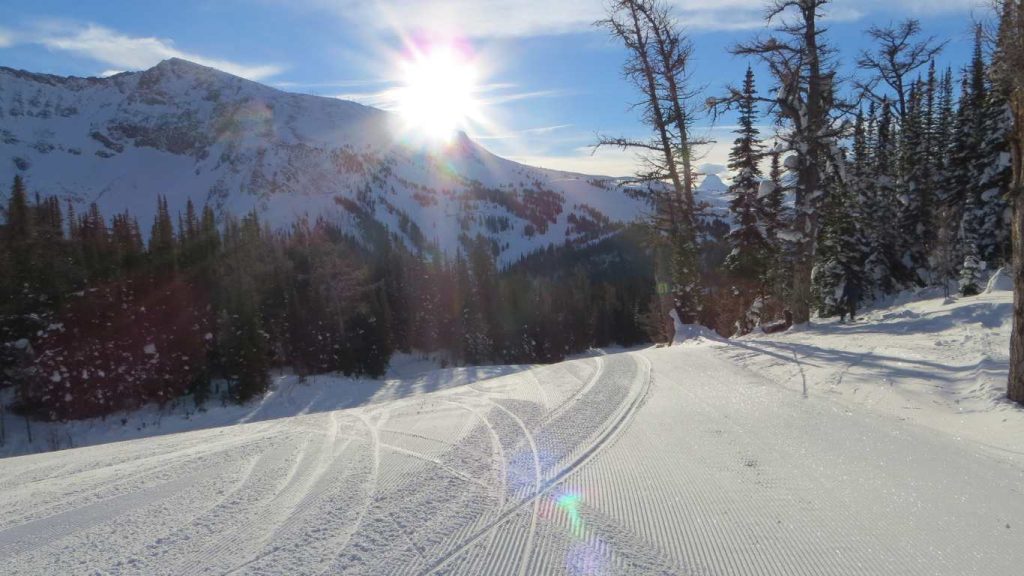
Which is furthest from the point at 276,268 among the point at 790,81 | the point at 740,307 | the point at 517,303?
the point at 790,81

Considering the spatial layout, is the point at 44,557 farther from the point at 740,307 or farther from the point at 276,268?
the point at 276,268

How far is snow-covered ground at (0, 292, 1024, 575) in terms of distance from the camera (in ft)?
12.6

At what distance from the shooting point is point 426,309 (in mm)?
61938

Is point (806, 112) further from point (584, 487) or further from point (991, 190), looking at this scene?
point (991, 190)

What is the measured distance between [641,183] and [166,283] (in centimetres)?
3269

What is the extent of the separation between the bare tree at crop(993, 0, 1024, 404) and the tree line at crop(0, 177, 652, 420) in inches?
838

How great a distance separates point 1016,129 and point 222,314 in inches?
1484

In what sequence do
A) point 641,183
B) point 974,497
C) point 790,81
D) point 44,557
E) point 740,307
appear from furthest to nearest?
1. point 740,307
2. point 641,183
3. point 790,81
4. point 974,497
5. point 44,557

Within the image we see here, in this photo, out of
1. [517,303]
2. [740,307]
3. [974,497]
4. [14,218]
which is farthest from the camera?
[517,303]

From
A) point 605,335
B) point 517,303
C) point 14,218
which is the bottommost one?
point 605,335

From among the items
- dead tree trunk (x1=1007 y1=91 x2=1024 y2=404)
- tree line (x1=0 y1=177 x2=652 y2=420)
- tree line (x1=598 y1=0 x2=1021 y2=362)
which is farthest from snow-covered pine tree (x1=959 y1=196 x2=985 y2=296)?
dead tree trunk (x1=1007 y1=91 x2=1024 y2=404)

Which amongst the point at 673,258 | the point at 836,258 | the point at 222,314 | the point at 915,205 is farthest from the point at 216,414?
the point at 915,205

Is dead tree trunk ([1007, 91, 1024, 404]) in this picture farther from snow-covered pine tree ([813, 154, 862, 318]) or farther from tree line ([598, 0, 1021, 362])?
snow-covered pine tree ([813, 154, 862, 318])

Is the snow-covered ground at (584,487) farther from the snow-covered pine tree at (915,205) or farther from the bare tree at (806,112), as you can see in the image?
the snow-covered pine tree at (915,205)
